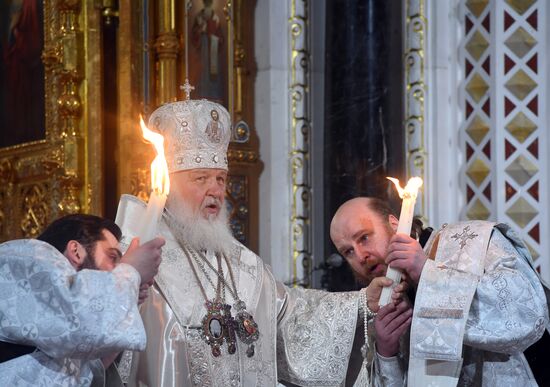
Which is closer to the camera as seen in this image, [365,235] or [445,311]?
[445,311]

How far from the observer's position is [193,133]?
564 cm

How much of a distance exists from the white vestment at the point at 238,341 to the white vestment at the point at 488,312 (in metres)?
0.76

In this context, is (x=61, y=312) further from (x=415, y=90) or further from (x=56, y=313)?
(x=415, y=90)

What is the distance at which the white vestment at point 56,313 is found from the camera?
3.78m

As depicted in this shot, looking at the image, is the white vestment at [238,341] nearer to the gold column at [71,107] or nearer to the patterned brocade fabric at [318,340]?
the patterned brocade fabric at [318,340]

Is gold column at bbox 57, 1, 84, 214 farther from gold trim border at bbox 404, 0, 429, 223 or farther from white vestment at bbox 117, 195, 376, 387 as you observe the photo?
white vestment at bbox 117, 195, 376, 387

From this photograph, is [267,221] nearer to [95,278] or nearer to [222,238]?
[222,238]

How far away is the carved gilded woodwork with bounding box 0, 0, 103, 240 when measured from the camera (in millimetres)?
7824

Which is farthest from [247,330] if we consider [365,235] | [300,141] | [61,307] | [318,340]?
[300,141]

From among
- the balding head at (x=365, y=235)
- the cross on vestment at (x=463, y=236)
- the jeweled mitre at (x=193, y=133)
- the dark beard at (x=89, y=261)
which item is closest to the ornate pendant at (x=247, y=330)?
the balding head at (x=365, y=235)

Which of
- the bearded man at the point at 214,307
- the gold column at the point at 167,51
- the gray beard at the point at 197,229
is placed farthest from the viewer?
the gold column at the point at 167,51

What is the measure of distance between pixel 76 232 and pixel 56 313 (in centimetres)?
44

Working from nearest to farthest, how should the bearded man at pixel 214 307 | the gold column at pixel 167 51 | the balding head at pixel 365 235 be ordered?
the balding head at pixel 365 235
the bearded man at pixel 214 307
the gold column at pixel 167 51

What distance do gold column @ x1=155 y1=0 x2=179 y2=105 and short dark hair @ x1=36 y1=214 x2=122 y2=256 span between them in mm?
3545
